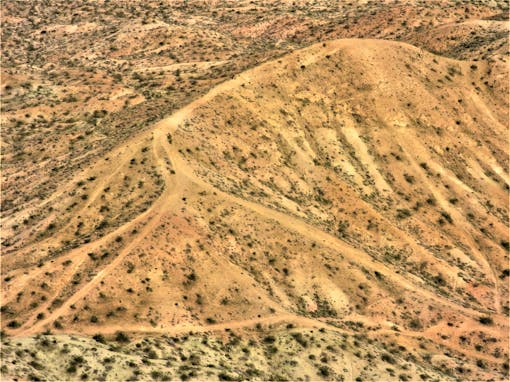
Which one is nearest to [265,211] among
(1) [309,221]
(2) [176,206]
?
(1) [309,221]

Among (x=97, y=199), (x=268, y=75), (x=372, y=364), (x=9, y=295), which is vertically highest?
(x=268, y=75)

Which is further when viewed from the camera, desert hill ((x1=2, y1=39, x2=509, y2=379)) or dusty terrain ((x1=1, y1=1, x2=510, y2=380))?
desert hill ((x1=2, y1=39, x2=509, y2=379))

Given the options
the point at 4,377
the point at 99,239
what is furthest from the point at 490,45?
the point at 4,377

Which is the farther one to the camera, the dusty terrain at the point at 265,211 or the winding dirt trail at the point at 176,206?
the winding dirt trail at the point at 176,206

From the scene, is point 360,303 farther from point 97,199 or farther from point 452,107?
point 452,107
